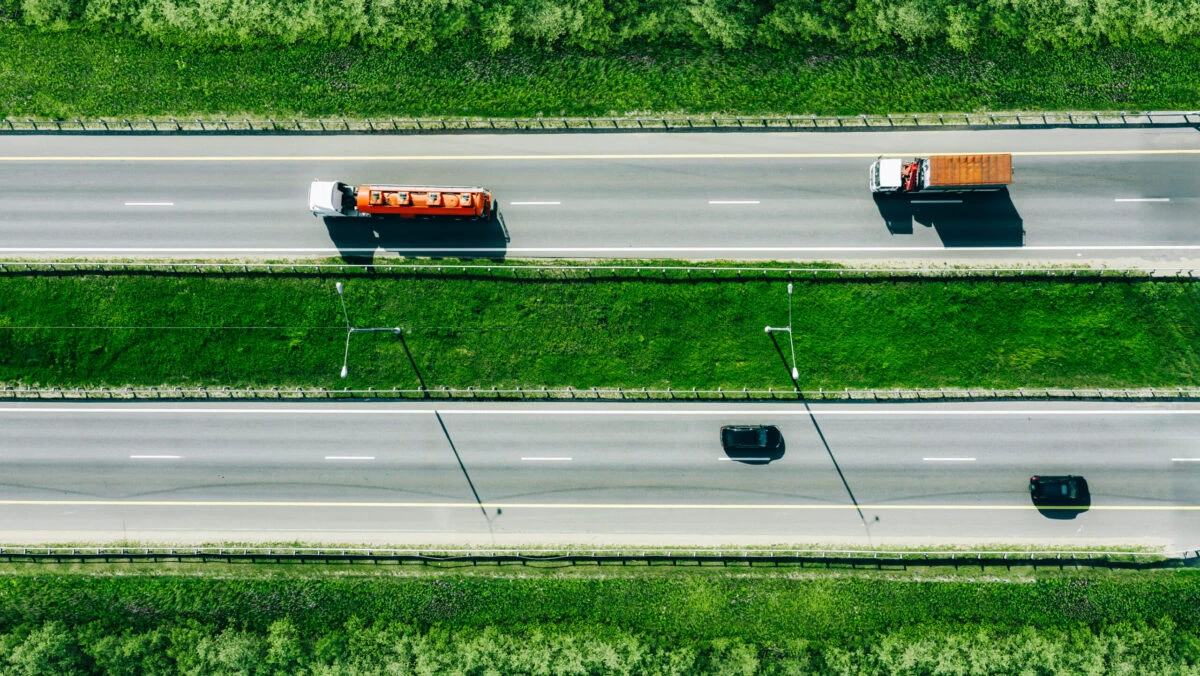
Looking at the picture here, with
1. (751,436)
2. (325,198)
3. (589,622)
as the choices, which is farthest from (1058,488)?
(325,198)

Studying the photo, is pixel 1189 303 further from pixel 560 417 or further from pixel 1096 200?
pixel 560 417

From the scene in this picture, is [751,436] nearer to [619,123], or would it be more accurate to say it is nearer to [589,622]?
[589,622]

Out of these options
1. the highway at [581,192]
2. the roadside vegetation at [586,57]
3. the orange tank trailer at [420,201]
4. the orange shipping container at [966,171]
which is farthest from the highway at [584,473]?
the roadside vegetation at [586,57]

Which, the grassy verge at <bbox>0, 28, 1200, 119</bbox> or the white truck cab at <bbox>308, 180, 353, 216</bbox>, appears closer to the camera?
the white truck cab at <bbox>308, 180, 353, 216</bbox>

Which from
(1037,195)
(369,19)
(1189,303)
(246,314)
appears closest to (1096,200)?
(1037,195)

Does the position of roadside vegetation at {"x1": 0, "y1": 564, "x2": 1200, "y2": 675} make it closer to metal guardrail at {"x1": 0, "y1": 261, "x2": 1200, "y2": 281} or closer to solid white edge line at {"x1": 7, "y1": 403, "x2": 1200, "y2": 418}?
solid white edge line at {"x1": 7, "y1": 403, "x2": 1200, "y2": 418}

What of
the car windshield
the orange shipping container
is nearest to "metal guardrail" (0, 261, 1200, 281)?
the orange shipping container
